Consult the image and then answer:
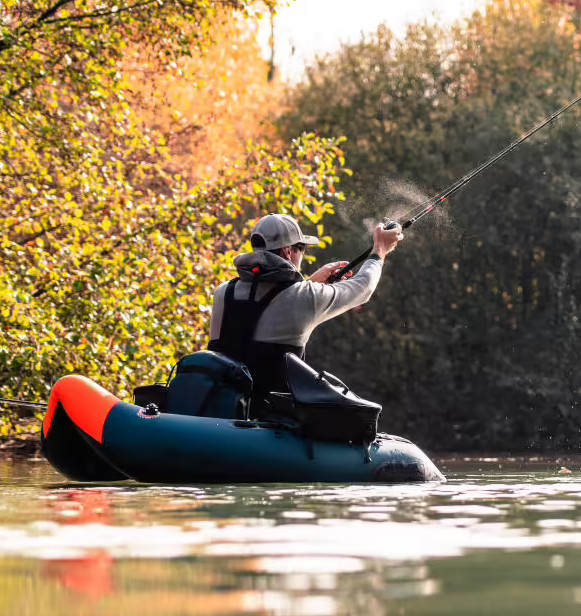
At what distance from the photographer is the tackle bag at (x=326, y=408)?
8328 mm

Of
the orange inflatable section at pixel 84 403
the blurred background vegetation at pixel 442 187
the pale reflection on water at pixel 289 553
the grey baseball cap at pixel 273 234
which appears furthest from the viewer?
the blurred background vegetation at pixel 442 187

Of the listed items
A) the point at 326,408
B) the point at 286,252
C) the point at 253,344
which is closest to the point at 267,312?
the point at 253,344

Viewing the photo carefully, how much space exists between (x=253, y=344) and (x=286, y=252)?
0.66m

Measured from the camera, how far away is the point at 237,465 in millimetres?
8383

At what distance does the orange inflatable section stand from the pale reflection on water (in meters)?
0.90

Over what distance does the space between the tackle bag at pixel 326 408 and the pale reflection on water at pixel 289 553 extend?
0.73 metres

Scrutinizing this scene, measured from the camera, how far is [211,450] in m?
8.33

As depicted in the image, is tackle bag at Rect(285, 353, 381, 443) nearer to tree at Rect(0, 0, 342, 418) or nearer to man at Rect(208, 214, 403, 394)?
man at Rect(208, 214, 403, 394)

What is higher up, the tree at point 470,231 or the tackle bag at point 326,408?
the tree at point 470,231

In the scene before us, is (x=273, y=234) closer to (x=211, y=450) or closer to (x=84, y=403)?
(x=211, y=450)

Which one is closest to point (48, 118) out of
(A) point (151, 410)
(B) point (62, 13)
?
(B) point (62, 13)

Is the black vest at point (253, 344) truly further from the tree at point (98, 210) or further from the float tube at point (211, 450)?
the tree at point (98, 210)

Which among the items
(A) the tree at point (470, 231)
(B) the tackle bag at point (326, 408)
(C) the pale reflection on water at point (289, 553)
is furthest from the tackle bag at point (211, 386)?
(A) the tree at point (470, 231)

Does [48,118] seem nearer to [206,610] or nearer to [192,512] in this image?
[192,512]
